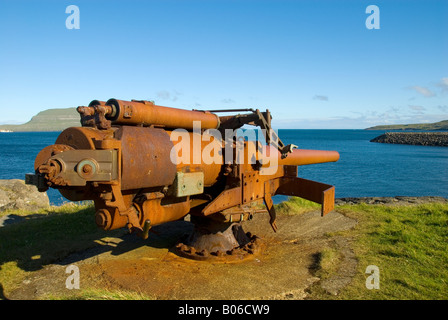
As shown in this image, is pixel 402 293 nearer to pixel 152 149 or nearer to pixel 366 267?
pixel 366 267

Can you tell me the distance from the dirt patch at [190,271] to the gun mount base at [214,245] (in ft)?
0.48

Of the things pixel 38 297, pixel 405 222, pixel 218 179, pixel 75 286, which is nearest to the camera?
pixel 38 297

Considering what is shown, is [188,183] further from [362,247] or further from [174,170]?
[362,247]

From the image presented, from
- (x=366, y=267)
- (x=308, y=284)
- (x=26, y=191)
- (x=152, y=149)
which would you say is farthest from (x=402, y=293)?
(x=26, y=191)

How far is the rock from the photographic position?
475 inches

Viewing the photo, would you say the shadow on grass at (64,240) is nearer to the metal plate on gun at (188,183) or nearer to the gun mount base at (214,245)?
the gun mount base at (214,245)

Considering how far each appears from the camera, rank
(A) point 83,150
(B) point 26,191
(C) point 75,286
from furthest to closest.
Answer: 1. (B) point 26,191
2. (C) point 75,286
3. (A) point 83,150

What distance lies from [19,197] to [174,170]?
1033 centimetres

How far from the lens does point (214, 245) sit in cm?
659

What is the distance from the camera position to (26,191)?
13.3m

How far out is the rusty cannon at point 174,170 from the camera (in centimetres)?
394

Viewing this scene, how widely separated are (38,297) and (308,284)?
3.73 metres
